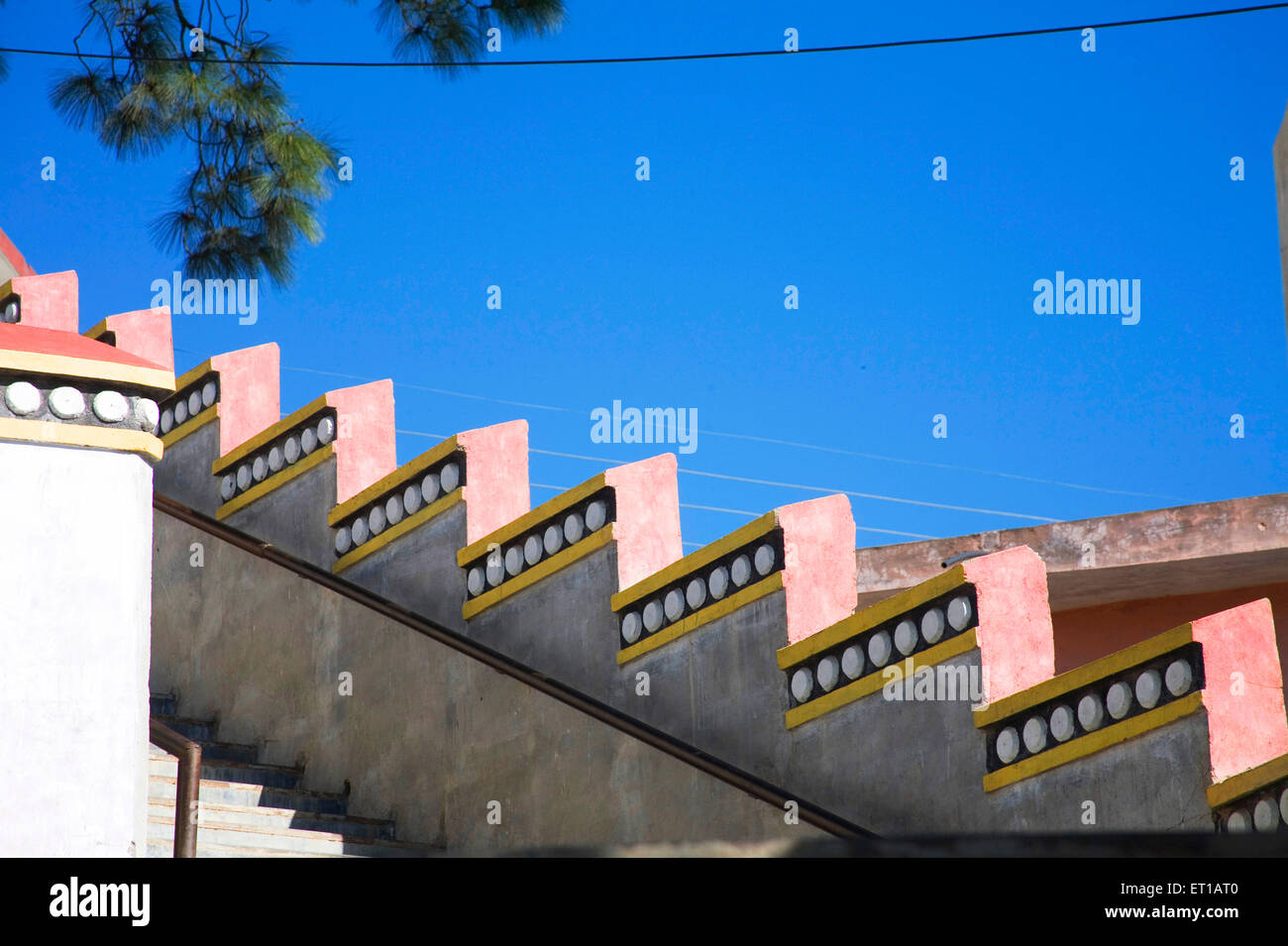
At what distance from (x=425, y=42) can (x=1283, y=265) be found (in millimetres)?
4317

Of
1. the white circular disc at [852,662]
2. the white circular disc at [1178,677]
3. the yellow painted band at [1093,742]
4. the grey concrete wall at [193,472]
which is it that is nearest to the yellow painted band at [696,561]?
the white circular disc at [852,662]

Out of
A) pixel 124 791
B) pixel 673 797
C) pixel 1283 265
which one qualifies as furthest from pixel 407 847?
pixel 1283 265

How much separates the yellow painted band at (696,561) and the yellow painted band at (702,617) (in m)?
0.20

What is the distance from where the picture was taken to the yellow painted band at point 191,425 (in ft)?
33.2

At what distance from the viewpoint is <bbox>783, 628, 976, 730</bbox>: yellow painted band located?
6059 millimetres

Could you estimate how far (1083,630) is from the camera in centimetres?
1052

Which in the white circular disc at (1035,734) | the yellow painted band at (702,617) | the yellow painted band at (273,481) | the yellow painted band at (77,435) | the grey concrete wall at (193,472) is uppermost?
the grey concrete wall at (193,472)

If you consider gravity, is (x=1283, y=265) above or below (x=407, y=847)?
above

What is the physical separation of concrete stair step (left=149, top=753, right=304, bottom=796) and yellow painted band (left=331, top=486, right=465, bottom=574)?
47.5 inches

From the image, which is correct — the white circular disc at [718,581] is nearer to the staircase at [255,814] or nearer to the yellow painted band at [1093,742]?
the yellow painted band at [1093,742]

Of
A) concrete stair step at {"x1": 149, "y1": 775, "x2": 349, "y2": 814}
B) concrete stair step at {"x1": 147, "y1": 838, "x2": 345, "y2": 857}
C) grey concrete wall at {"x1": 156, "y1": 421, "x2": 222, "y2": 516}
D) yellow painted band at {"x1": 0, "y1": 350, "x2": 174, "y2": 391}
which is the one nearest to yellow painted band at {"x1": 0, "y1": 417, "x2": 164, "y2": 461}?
yellow painted band at {"x1": 0, "y1": 350, "x2": 174, "y2": 391}
